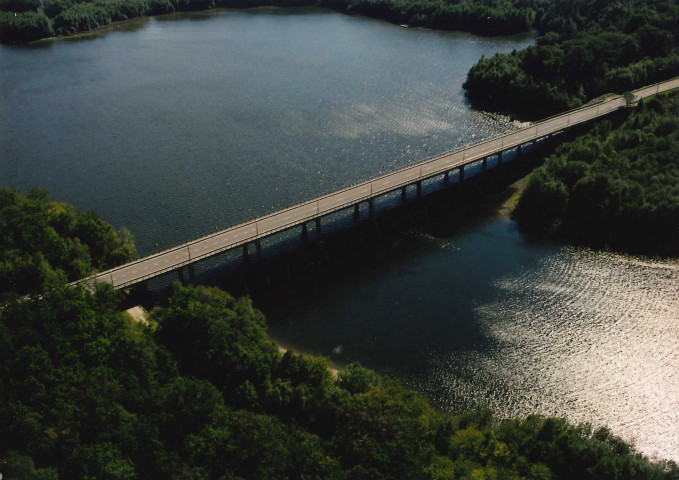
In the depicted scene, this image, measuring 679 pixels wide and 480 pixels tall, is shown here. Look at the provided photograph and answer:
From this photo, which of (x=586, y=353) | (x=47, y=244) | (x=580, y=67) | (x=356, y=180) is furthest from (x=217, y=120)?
(x=586, y=353)

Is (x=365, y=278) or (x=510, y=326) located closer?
(x=510, y=326)

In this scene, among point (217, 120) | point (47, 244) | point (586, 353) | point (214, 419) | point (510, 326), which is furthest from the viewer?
point (217, 120)

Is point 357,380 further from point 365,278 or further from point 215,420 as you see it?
point 365,278

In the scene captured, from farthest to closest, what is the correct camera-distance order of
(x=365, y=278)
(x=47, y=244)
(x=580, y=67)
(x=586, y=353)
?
(x=580, y=67) → (x=365, y=278) → (x=47, y=244) → (x=586, y=353)

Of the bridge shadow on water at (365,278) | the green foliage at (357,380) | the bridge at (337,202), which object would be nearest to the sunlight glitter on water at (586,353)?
the bridge shadow on water at (365,278)

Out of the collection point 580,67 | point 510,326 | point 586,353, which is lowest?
point 586,353

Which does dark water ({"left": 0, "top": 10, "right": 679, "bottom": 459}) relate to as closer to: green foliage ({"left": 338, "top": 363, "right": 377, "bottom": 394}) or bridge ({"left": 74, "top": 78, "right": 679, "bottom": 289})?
bridge ({"left": 74, "top": 78, "right": 679, "bottom": 289})

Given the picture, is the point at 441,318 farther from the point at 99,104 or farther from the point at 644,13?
the point at 644,13
